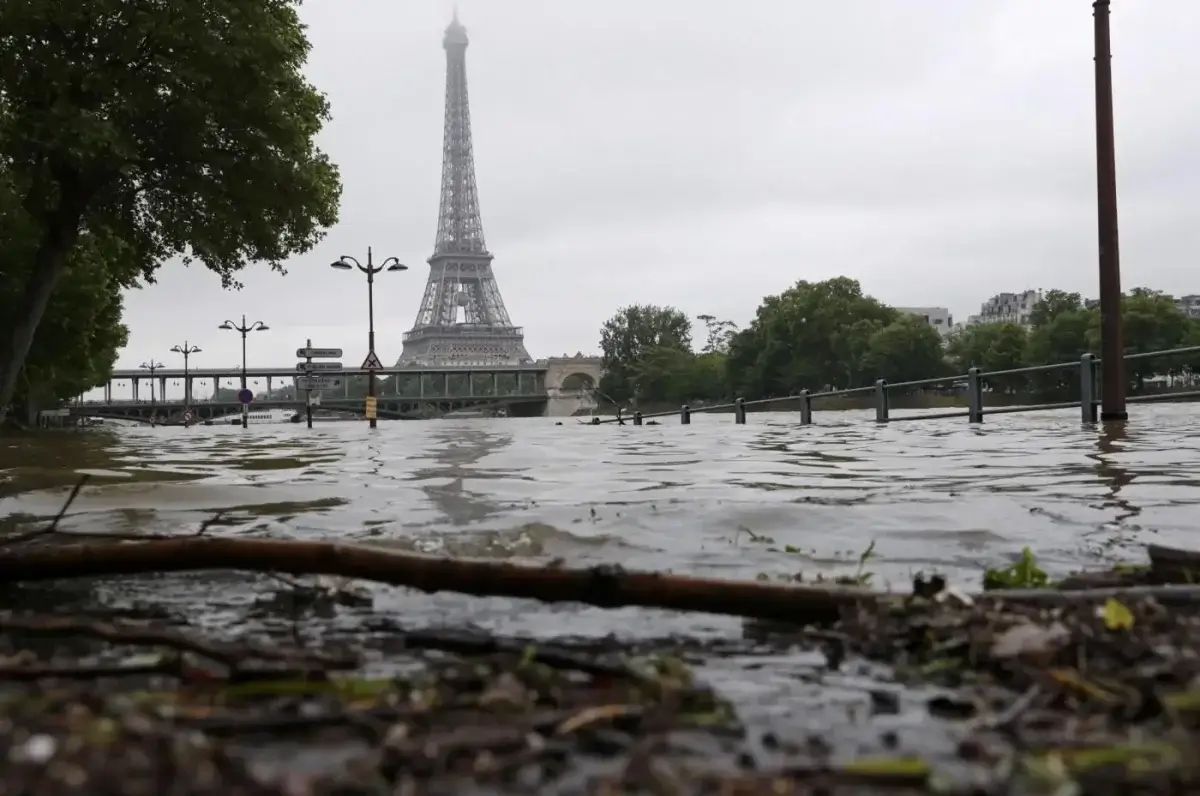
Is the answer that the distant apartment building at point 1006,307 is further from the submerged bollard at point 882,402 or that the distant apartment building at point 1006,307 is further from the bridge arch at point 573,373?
the submerged bollard at point 882,402

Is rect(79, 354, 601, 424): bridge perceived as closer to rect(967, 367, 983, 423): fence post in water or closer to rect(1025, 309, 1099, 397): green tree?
rect(1025, 309, 1099, 397): green tree

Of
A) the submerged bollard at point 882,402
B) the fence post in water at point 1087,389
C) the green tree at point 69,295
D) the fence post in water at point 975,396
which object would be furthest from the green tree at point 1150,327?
the green tree at point 69,295

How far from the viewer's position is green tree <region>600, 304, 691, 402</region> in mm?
134625

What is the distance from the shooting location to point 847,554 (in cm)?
362

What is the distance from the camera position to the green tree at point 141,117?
1554cm

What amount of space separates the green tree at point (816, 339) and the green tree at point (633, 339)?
3323 cm

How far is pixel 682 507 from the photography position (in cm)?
504

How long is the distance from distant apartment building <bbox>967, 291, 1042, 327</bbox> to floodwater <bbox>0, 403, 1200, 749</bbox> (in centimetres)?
16987

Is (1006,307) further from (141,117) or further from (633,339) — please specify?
(141,117)

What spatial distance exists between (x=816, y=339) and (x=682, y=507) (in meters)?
94.0

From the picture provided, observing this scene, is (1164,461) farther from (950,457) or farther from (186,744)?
(186,744)

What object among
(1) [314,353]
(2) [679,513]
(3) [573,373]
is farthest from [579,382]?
(2) [679,513]

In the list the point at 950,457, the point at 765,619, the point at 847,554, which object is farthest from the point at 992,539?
the point at 950,457

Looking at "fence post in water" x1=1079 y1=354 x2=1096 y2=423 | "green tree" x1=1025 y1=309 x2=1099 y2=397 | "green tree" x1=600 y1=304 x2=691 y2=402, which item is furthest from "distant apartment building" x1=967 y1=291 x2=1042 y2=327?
"fence post in water" x1=1079 y1=354 x2=1096 y2=423
